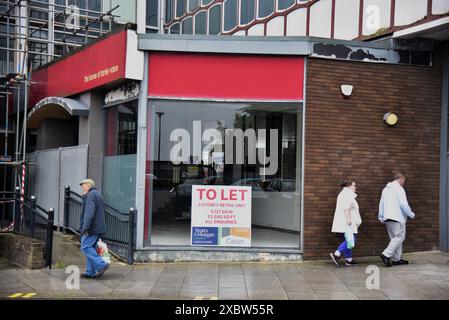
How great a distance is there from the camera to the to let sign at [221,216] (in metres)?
11.0

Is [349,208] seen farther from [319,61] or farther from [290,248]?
[319,61]

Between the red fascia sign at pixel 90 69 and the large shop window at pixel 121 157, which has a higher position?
the red fascia sign at pixel 90 69

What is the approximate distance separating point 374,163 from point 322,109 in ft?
5.28

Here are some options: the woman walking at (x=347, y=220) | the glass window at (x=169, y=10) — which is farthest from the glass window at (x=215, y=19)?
the woman walking at (x=347, y=220)

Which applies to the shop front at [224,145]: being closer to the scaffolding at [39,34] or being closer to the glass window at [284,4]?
the glass window at [284,4]

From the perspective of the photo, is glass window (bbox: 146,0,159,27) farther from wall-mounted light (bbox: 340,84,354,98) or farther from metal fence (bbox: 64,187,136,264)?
wall-mounted light (bbox: 340,84,354,98)

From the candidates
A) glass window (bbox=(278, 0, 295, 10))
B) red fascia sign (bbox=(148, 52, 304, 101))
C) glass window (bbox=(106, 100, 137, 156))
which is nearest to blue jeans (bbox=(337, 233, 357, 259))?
red fascia sign (bbox=(148, 52, 304, 101))

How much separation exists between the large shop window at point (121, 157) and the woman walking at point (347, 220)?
4.15 meters

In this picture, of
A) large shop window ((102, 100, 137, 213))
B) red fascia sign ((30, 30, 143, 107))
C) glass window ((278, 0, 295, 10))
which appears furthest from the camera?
glass window ((278, 0, 295, 10))

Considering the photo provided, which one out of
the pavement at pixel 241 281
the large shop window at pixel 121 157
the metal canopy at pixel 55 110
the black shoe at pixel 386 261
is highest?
the metal canopy at pixel 55 110

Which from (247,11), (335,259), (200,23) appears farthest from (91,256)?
(200,23)

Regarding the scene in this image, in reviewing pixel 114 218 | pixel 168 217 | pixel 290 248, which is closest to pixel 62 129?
pixel 114 218

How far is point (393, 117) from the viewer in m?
11.3

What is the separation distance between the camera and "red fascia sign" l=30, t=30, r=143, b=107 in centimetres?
1091
